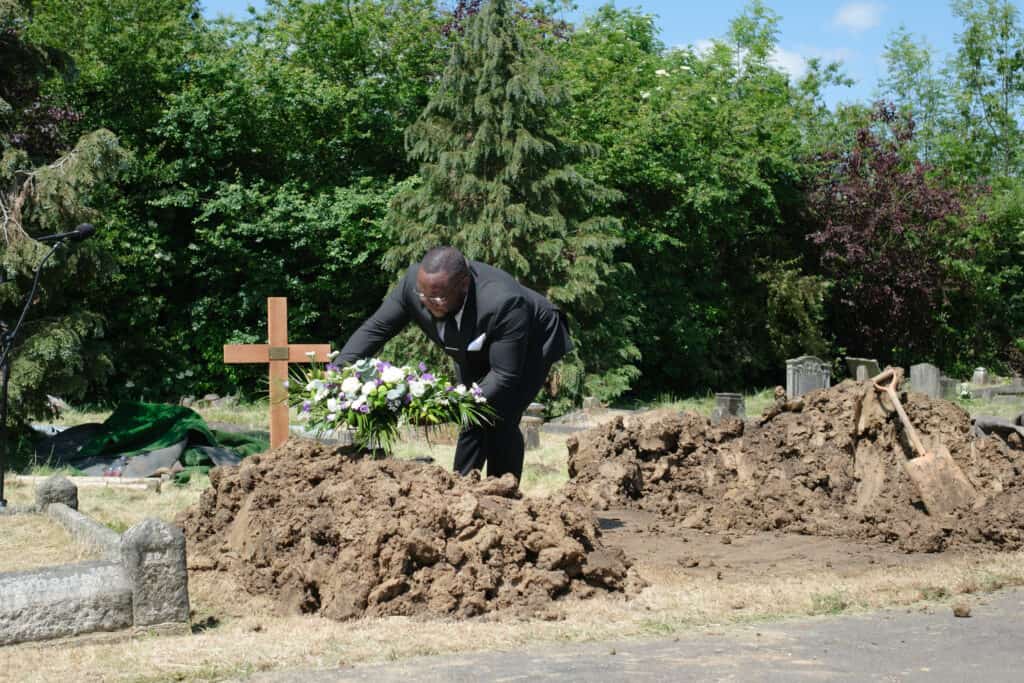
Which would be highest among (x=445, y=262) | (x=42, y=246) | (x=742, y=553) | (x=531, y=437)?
(x=42, y=246)

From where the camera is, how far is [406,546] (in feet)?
17.5

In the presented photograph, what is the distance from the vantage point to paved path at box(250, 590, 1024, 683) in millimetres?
4258

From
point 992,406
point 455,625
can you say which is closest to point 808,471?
point 455,625

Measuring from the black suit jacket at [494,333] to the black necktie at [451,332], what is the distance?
0.10 feet

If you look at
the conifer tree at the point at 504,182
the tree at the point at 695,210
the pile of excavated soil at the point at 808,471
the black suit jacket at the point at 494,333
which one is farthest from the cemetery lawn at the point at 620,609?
the tree at the point at 695,210

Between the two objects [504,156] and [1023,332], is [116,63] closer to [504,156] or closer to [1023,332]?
[504,156]

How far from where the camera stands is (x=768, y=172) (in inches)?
843

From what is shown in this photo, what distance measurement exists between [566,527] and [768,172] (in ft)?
55.2

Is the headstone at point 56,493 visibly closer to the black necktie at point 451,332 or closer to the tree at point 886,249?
the black necktie at point 451,332

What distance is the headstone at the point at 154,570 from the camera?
474cm

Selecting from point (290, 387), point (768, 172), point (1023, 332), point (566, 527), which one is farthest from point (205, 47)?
point (1023, 332)

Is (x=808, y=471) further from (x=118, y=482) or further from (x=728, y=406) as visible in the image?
(x=728, y=406)

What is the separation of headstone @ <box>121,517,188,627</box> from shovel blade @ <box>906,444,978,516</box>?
497 cm

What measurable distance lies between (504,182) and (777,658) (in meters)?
12.0
